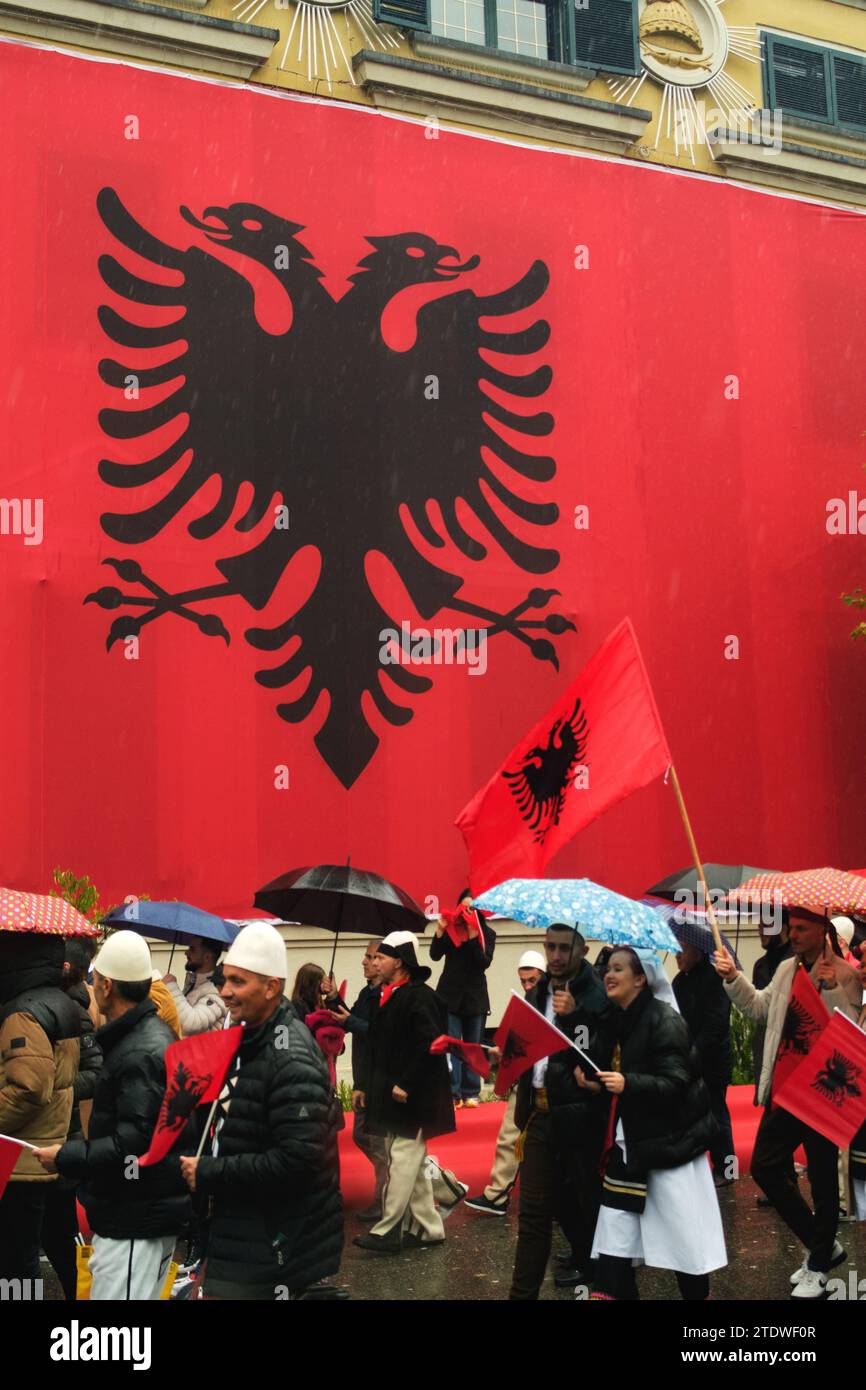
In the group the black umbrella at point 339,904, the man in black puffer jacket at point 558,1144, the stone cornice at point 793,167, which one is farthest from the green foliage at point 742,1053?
the stone cornice at point 793,167

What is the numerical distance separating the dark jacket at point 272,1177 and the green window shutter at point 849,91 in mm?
16811

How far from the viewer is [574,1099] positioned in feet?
20.0

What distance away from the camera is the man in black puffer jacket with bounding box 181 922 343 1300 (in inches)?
182

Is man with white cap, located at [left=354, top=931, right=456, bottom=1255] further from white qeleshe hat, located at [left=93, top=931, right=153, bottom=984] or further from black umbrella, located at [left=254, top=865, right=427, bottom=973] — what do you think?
white qeleshe hat, located at [left=93, top=931, right=153, bottom=984]

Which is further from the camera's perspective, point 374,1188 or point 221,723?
point 221,723

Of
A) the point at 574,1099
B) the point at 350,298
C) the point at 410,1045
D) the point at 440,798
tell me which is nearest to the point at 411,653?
the point at 440,798

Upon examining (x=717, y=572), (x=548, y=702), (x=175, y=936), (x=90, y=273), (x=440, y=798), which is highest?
(x=90, y=273)

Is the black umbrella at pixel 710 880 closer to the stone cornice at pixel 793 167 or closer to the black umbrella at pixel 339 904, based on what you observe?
the black umbrella at pixel 339 904

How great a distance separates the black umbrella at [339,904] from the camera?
30.5 feet

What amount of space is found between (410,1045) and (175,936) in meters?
2.14

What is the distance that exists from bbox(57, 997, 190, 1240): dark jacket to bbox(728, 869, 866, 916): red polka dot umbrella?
11.1 ft
